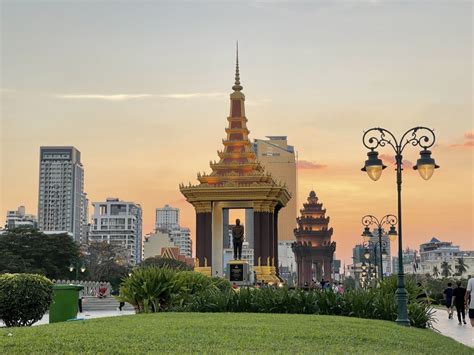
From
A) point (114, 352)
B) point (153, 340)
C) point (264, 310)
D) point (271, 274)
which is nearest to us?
point (114, 352)

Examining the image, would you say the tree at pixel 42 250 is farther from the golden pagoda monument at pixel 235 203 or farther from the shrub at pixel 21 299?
the shrub at pixel 21 299

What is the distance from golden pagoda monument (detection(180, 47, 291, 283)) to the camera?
59469 mm

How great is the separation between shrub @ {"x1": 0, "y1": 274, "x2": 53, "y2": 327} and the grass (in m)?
4.99

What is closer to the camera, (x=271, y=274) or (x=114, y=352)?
(x=114, y=352)

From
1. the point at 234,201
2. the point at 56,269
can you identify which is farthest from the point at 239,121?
the point at 56,269

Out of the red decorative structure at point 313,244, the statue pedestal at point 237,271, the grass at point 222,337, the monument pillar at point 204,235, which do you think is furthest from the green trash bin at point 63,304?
the red decorative structure at point 313,244

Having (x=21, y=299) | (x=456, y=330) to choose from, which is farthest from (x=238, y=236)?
(x=21, y=299)

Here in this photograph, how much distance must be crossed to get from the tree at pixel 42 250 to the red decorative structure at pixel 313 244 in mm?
55744

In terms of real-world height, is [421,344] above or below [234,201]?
below

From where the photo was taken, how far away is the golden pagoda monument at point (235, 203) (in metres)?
59.5

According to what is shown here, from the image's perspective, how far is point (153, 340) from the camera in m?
12.3

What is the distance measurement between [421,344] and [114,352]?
19.8ft

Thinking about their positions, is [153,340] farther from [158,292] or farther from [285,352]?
[158,292]

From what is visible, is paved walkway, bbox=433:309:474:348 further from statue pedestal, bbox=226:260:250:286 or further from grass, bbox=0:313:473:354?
statue pedestal, bbox=226:260:250:286
